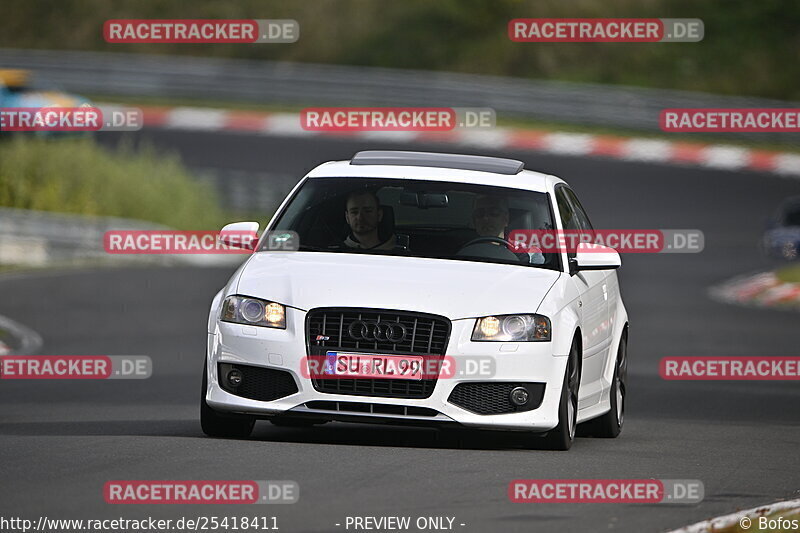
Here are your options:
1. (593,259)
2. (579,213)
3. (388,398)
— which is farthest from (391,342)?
(579,213)

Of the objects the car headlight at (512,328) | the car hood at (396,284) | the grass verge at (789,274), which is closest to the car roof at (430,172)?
the car hood at (396,284)

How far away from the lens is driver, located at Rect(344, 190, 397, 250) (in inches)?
413

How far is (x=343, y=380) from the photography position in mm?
9461

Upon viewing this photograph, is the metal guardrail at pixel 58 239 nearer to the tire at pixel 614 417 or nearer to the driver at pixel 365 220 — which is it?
the tire at pixel 614 417

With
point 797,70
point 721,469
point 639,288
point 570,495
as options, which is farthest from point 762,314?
point 797,70

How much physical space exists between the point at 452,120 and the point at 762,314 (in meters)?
15.0

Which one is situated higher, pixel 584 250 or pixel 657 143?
pixel 657 143

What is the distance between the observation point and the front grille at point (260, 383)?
9.51 meters

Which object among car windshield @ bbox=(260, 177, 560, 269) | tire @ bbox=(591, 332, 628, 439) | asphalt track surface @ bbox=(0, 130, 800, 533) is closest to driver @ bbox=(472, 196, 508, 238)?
car windshield @ bbox=(260, 177, 560, 269)

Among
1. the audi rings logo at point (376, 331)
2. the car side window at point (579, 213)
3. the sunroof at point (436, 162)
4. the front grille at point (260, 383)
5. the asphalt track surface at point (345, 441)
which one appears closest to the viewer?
the asphalt track surface at point (345, 441)

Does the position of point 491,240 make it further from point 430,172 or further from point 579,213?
point 579,213

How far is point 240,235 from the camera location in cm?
1031

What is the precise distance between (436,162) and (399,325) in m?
1.85

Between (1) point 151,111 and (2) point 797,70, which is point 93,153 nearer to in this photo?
(1) point 151,111
